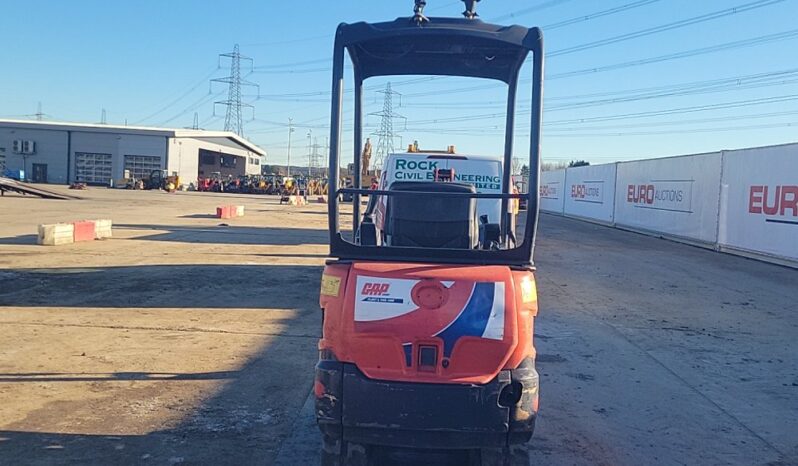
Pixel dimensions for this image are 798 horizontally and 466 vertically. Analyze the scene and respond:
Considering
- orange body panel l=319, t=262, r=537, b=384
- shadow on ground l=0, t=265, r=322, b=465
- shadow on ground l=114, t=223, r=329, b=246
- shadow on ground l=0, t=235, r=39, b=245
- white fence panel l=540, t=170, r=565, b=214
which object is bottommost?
shadow on ground l=0, t=265, r=322, b=465

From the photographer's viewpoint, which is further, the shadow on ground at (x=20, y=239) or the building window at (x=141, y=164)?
the building window at (x=141, y=164)

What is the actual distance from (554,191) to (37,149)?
52791 mm

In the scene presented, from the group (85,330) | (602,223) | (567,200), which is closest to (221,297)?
(85,330)

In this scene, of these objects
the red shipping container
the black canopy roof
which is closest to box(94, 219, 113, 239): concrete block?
the red shipping container

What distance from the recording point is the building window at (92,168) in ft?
232

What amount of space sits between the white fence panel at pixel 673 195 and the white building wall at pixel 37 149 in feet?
194

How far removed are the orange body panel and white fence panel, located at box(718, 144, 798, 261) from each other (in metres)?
17.3

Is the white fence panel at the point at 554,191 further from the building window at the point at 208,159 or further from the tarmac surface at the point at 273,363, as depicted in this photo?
the building window at the point at 208,159

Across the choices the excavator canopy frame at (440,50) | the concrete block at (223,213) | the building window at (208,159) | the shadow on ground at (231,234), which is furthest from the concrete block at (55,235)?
the building window at (208,159)

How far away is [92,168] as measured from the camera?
234 ft

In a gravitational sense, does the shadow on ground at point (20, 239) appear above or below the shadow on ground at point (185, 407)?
above

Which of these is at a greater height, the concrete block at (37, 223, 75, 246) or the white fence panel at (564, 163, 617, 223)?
the white fence panel at (564, 163, 617, 223)

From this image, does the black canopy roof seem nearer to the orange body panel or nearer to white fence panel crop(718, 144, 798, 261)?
the orange body panel

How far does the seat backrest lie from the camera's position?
4.85m
